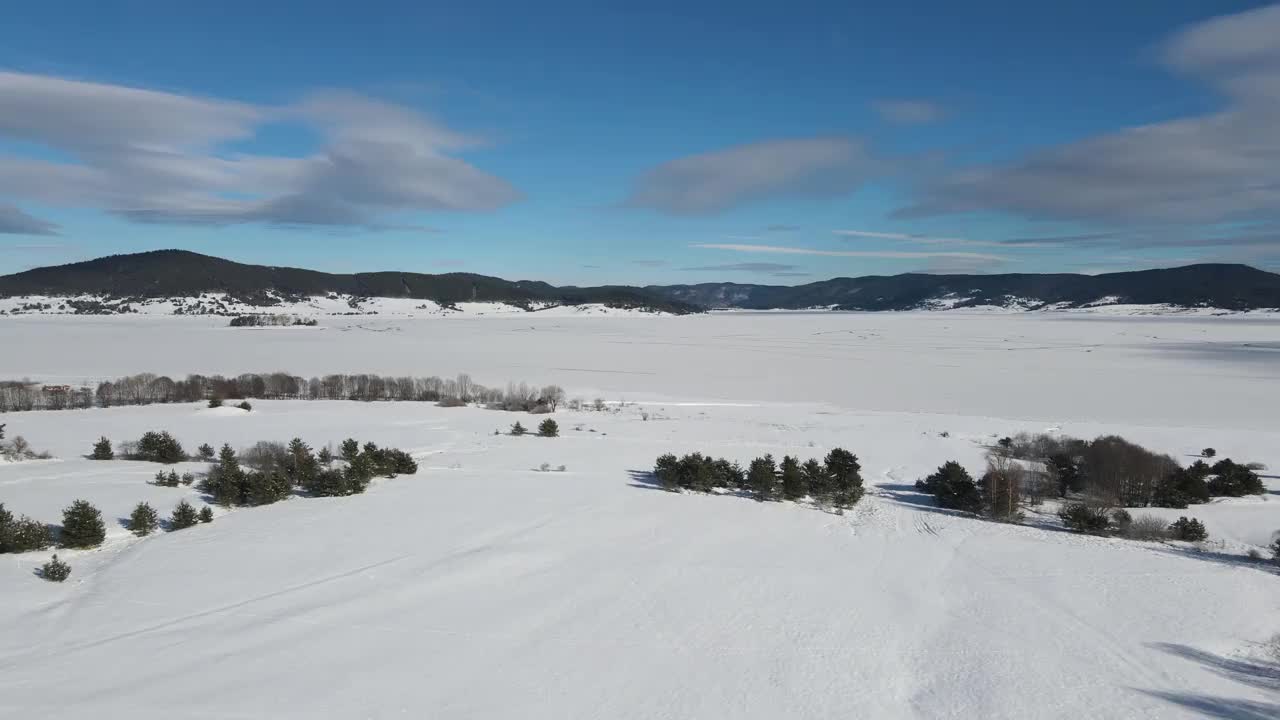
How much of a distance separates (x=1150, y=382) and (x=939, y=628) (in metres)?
56.0

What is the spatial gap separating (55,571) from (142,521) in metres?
2.53

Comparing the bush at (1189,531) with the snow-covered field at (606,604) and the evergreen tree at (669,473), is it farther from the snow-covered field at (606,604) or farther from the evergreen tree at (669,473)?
the evergreen tree at (669,473)

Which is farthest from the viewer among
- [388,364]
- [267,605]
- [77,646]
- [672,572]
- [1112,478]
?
[388,364]

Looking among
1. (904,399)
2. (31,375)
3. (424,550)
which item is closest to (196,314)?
(31,375)

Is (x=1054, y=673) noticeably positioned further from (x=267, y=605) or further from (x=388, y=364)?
(x=388, y=364)

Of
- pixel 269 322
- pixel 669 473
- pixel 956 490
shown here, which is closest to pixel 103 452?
pixel 669 473

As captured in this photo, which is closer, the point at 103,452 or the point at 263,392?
the point at 103,452

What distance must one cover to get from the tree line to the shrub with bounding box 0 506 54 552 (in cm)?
2600

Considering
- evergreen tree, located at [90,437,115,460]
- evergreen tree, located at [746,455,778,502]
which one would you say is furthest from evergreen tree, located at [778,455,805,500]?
evergreen tree, located at [90,437,115,460]

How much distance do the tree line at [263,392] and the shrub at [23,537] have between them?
26.0 meters

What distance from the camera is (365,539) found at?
1288cm

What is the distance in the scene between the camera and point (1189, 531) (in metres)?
15.4

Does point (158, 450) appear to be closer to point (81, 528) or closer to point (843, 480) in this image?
point (81, 528)

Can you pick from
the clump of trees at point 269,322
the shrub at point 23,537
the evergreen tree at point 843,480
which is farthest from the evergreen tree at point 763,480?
the clump of trees at point 269,322
